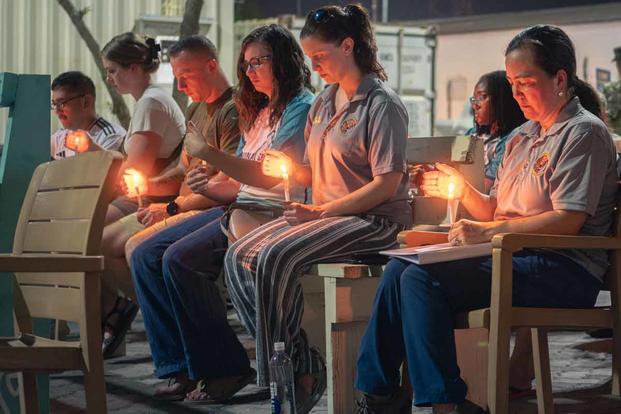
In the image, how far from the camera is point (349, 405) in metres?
4.45

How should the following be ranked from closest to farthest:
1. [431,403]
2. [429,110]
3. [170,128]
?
[431,403]
[170,128]
[429,110]

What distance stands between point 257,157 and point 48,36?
6.71 m

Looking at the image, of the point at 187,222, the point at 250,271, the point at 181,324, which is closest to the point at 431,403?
the point at 250,271

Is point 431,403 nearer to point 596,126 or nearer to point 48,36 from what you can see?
point 596,126

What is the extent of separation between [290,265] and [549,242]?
1084 mm

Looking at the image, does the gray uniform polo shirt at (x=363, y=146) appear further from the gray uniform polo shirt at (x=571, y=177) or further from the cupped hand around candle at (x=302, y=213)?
the gray uniform polo shirt at (x=571, y=177)

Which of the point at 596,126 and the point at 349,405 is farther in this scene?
the point at 349,405

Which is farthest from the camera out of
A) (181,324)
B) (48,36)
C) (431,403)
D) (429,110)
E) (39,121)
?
(429,110)

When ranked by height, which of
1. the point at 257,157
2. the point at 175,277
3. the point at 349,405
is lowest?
the point at 349,405

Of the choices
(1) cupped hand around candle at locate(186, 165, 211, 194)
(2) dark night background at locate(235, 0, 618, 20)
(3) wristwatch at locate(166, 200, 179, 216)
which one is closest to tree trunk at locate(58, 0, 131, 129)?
(3) wristwatch at locate(166, 200, 179, 216)

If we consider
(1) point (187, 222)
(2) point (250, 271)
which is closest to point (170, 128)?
(1) point (187, 222)

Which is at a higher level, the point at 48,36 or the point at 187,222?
the point at 48,36

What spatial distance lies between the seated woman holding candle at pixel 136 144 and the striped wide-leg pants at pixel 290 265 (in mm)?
1248

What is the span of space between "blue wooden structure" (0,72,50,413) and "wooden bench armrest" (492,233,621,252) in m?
1.70
